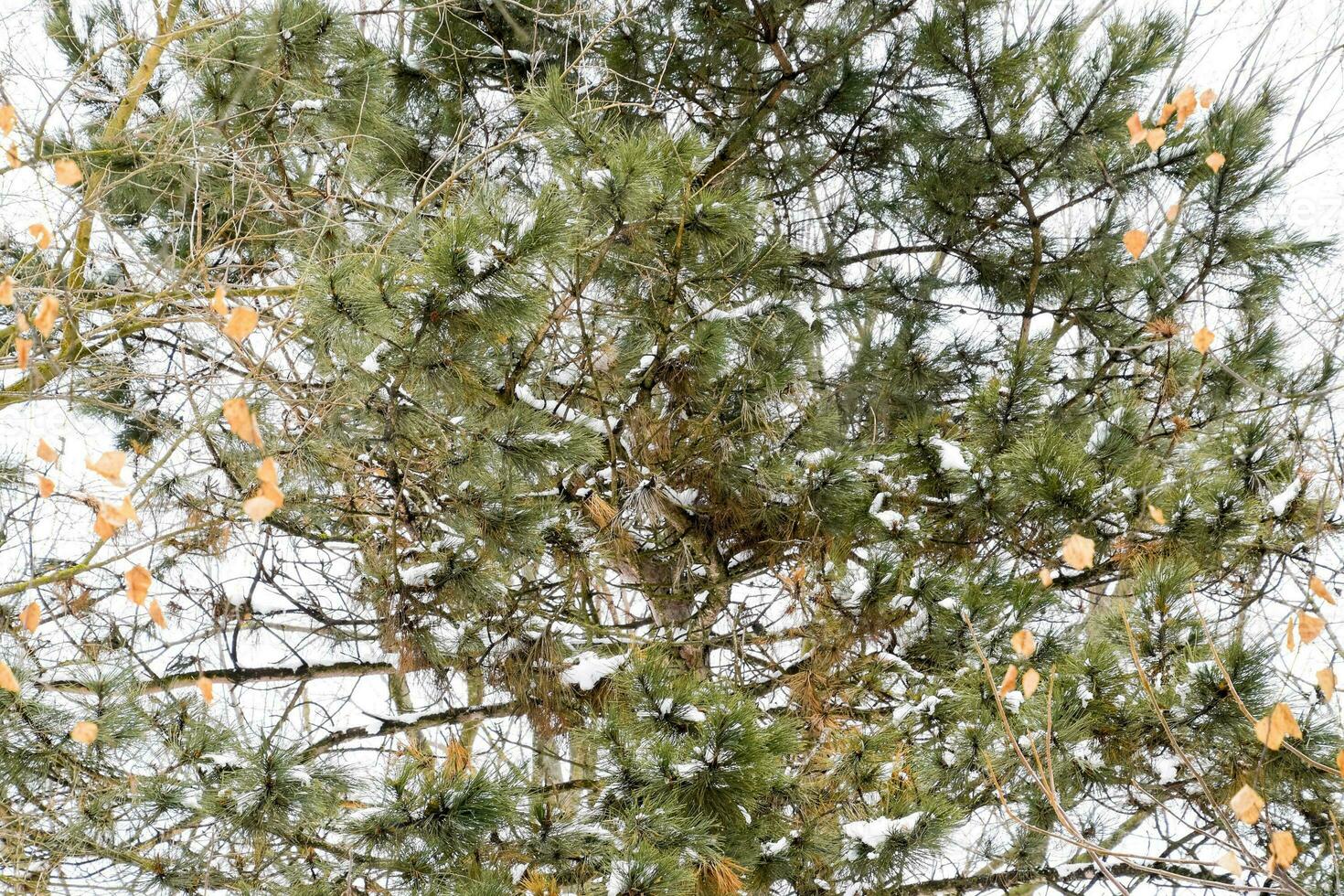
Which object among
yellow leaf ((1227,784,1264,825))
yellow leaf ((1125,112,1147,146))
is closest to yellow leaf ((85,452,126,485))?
yellow leaf ((1227,784,1264,825))

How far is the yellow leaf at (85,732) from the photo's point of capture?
8.07 feet

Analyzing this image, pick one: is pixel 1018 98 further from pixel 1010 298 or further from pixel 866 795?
pixel 866 795

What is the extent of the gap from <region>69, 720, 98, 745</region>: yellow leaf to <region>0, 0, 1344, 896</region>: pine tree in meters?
0.09

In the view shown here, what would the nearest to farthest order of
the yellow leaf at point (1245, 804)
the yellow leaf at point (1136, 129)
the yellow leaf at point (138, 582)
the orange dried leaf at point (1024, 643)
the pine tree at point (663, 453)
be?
the yellow leaf at point (1245, 804) < the yellow leaf at point (138, 582) < the pine tree at point (663, 453) < the orange dried leaf at point (1024, 643) < the yellow leaf at point (1136, 129)

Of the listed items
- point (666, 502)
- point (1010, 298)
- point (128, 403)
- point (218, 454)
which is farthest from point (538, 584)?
point (1010, 298)

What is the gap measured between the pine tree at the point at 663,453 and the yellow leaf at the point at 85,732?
3.4 inches

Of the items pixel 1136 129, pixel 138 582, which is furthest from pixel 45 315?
pixel 1136 129

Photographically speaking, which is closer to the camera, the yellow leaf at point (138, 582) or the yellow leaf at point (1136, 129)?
the yellow leaf at point (138, 582)

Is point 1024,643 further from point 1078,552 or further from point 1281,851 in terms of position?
point 1281,851

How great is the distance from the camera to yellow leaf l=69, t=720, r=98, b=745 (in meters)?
2.46

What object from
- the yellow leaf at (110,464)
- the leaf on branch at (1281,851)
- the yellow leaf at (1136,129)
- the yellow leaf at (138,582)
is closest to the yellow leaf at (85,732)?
the yellow leaf at (138,582)

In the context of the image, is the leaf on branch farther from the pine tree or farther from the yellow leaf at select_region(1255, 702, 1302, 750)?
the yellow leaf at select_region(1255, 702, 1302, 750)

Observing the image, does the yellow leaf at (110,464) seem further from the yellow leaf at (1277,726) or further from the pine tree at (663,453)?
the yellow leaf at (1277,726)

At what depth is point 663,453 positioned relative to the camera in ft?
11.0
